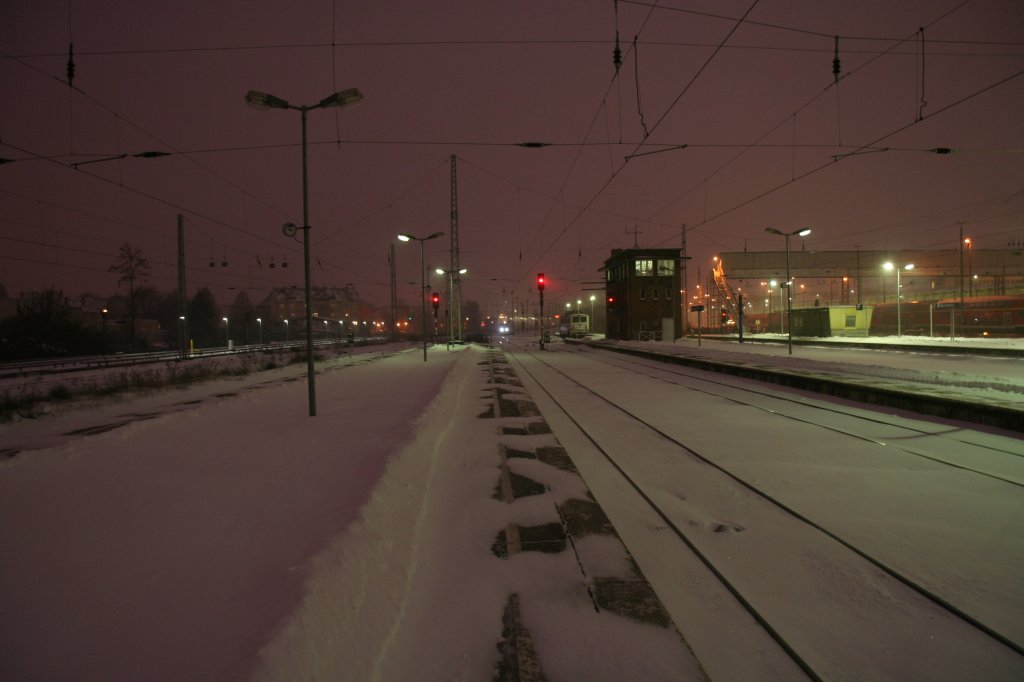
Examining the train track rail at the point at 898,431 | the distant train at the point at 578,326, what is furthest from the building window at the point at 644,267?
the train track rail at the point at 898,431

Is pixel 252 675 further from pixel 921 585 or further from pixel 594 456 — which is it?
pixel 594 456

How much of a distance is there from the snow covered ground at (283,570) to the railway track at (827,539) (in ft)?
1.81

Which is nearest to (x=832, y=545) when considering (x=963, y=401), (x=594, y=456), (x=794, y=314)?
(x=594, y=456)

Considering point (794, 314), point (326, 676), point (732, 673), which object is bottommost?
point (732, 673)

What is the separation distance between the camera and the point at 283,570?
343 cm

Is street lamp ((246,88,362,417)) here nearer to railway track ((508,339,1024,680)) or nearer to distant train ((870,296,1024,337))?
railway track ((508,339,1024,680))

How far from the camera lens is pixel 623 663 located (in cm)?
281

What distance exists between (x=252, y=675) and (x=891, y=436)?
9.75 meters

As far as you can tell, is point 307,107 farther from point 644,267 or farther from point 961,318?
point 961,318

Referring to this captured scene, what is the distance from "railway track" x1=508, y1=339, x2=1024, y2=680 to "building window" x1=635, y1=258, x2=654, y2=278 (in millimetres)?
43305

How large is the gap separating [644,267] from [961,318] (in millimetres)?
26023

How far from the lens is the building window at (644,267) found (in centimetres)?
5109

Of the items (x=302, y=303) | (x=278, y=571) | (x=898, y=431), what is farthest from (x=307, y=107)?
(x=302, y=303)

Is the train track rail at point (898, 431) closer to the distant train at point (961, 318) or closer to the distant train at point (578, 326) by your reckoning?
the distant train at point (961, 318)
